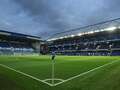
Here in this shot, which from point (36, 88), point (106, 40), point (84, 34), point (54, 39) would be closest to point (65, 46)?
point (54, 39)

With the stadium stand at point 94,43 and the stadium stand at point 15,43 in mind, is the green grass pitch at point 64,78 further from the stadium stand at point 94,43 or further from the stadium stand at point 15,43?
the stadium stand at point 15,43

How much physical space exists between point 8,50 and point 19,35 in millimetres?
10339

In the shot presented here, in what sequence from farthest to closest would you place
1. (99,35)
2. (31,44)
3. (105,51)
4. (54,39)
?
(54,39)
(31,44)
(99,35)
(105,51)

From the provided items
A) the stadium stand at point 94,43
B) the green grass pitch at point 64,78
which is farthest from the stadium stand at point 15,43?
the green grass pitch at point 64,78

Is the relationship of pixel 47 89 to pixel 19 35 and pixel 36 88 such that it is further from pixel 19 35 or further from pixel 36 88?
pixel 19 35

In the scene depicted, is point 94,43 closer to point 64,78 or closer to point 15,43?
point 15,43

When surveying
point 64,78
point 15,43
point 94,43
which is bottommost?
point 64,78

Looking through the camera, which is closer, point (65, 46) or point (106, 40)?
point (106, 40)

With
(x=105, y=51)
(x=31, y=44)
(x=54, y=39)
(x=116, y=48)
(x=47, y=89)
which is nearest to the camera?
(x=47, y=89)

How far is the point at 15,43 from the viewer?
285 feet

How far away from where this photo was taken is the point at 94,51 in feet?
257

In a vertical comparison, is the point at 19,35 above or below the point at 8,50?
above

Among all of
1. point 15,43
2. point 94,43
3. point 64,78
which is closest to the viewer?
point 64,78

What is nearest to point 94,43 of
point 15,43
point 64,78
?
point 15,43
